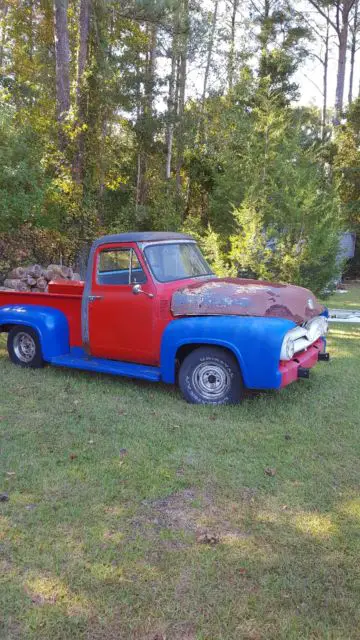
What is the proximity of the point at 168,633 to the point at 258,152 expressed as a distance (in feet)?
39.2

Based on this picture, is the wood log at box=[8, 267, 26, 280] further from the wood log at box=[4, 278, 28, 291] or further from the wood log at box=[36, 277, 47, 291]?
the wood log at box=[36, 277, 47, 291]

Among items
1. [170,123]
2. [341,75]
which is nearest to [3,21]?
[170,123]

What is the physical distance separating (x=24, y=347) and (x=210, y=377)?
2924mm

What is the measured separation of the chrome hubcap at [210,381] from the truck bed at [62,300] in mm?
1824

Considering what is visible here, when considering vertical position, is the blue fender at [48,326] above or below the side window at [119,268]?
below

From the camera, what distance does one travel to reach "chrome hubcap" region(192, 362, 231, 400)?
211 inches

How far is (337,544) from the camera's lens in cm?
303

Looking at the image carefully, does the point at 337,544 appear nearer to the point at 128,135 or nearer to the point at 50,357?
the point at 50,357

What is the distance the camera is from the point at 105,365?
605 centimetres

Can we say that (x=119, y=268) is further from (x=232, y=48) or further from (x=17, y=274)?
(x=232, y=48)

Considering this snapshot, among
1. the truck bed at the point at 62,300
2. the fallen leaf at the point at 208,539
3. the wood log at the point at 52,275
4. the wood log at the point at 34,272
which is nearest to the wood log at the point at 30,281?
the wood log at the point at 34,272

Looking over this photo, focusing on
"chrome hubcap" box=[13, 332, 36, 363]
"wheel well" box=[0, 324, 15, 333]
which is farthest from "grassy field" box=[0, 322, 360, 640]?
"wheel well" box=[0, 324, 15, 333]

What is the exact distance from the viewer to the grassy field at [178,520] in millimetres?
2465

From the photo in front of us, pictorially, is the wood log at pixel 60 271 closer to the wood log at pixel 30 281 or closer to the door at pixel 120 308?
the wood log at pixel 30 281
